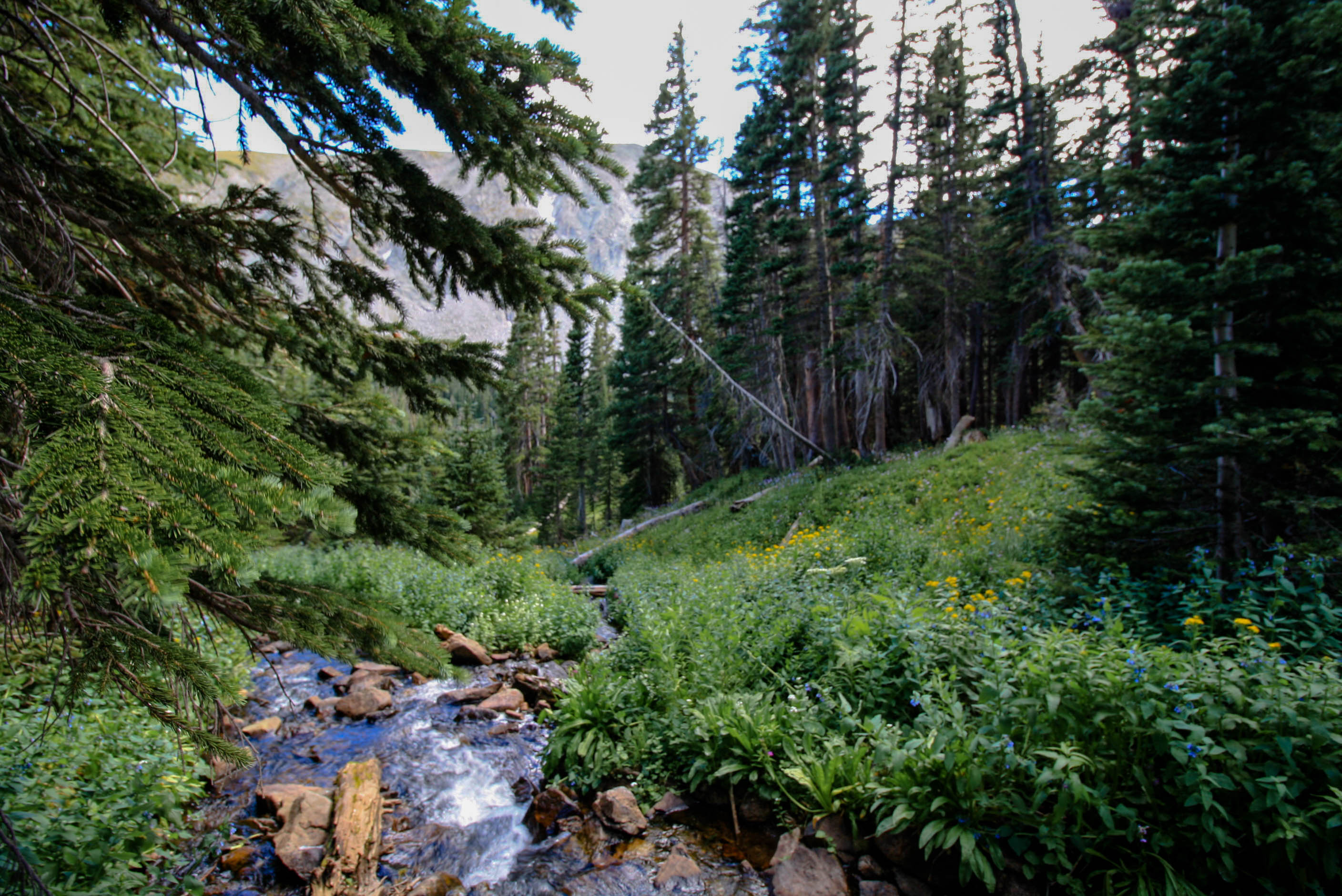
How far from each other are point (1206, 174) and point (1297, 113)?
28.4 inches

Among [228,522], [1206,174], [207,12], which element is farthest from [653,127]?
[228,522]

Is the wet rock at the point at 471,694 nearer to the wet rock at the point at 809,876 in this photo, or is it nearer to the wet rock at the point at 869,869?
the wet rock at the point at 809,876

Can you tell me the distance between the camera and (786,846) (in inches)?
143

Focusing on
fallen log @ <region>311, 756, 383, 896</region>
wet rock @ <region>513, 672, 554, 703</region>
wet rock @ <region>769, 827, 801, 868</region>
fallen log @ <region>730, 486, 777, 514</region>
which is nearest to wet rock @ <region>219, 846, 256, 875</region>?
fallen log @ <region>311, 756, 383, 896</region>

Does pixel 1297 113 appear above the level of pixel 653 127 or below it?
below

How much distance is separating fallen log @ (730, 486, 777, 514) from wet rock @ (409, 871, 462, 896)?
15.1 m

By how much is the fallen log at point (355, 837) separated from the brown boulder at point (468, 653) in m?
2.98

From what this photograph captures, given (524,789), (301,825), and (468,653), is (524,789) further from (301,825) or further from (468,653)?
(468,653)

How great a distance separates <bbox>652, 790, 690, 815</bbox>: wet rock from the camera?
14.2 feet

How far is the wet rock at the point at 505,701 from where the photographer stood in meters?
6.75

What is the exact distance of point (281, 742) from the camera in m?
5.97

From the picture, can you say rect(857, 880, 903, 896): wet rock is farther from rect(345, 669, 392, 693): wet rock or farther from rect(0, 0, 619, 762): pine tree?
rect(345, 669, 392, 693): wet rock

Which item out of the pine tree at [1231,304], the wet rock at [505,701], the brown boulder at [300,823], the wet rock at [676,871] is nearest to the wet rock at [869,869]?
the wet rock at [676,871]

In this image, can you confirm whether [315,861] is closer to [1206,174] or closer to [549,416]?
[1206,174]
